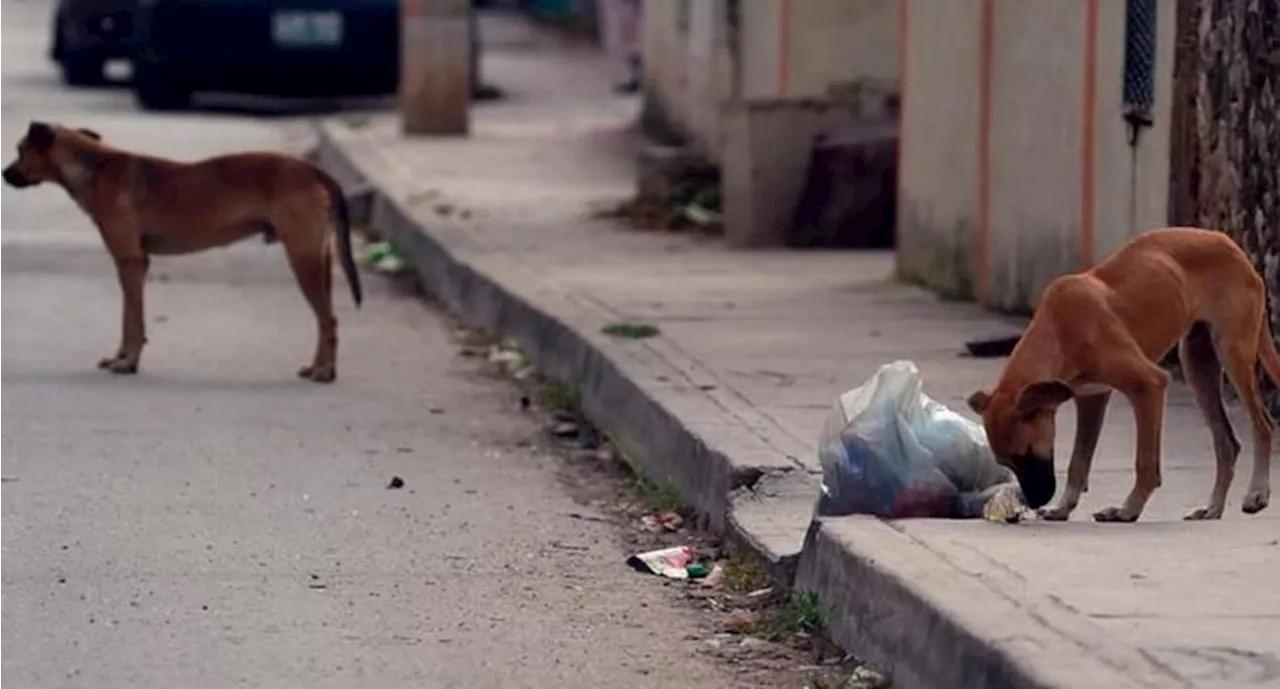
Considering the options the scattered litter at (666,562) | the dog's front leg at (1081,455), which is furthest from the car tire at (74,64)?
the dog's front leg at (1081,455)

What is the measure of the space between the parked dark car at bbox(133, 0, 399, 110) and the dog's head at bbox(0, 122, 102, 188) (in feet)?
44.0

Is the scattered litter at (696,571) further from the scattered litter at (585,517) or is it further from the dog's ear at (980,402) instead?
the dog's ear at (980,402)

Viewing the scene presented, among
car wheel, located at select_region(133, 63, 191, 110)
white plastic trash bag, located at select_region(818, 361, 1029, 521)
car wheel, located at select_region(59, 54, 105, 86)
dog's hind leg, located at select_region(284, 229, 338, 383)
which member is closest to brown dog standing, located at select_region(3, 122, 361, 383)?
dog's hind leg, located at select_region(284, 229, 338, 383)

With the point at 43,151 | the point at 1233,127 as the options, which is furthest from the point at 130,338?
the point at 1233,127

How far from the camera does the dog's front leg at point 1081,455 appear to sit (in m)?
7.40

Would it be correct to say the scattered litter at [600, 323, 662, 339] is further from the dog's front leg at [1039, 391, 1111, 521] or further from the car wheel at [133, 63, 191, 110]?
the car wheel at [133, 63, 191, 110]

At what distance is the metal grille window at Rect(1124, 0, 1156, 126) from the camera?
1087 centimetres

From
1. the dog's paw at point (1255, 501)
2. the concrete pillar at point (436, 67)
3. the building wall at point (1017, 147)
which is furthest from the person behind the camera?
the concrete pillar at point (436, 67)

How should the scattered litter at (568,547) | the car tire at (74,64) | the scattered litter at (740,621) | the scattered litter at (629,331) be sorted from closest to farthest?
the scattered litter at (740,621) < the scattered litter at (568,547) < the scattered litter at (629,331) < the car tire at (74,64)

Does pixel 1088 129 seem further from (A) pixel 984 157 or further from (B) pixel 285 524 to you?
(B) pixel 285 524

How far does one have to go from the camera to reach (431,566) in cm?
783

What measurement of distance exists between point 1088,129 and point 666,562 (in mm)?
4266

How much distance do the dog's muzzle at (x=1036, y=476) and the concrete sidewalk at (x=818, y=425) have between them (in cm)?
9

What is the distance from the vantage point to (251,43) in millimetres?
25453
